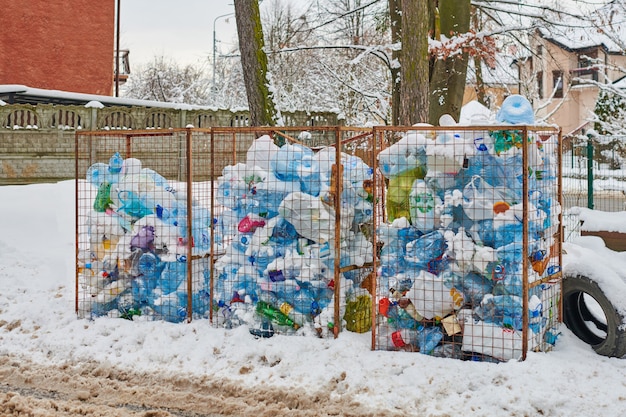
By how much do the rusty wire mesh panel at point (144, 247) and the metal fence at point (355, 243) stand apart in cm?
1

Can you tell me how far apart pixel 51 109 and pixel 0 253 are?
782cm

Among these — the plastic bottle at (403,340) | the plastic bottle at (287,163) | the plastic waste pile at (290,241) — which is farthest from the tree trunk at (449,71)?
the plastic bottle at (403,340)

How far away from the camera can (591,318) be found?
23.3 feet

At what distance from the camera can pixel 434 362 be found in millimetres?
5961

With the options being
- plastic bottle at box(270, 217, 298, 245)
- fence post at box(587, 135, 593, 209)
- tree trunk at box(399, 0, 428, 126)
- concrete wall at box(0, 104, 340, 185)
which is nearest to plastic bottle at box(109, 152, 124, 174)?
plastic bottle at box(270, 217, 298, 245)

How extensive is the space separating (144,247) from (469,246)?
10.8 feet

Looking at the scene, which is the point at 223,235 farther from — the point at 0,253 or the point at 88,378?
the point at 0,253

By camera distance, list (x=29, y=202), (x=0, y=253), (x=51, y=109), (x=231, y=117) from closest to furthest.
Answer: (x=0, y=253) → (x=29, y=202) → (x=51, y=109) → (x=231, y=117)

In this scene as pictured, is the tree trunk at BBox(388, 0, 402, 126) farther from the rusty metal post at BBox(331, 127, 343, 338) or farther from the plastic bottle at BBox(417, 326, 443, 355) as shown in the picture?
the plastic bottle at BBox(417, 326, 443, 355)

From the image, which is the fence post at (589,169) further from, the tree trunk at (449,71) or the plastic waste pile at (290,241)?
the plastic waste pile at (290,241)

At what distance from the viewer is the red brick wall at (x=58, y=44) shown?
24688 millimetres

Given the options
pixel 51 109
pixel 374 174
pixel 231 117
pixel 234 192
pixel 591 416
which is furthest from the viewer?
pixel 231 117

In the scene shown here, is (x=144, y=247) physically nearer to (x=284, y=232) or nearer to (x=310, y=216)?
(x=284, y=232)

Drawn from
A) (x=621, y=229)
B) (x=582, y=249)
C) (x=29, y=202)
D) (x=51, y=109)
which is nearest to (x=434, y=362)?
(x=582, y=249)
